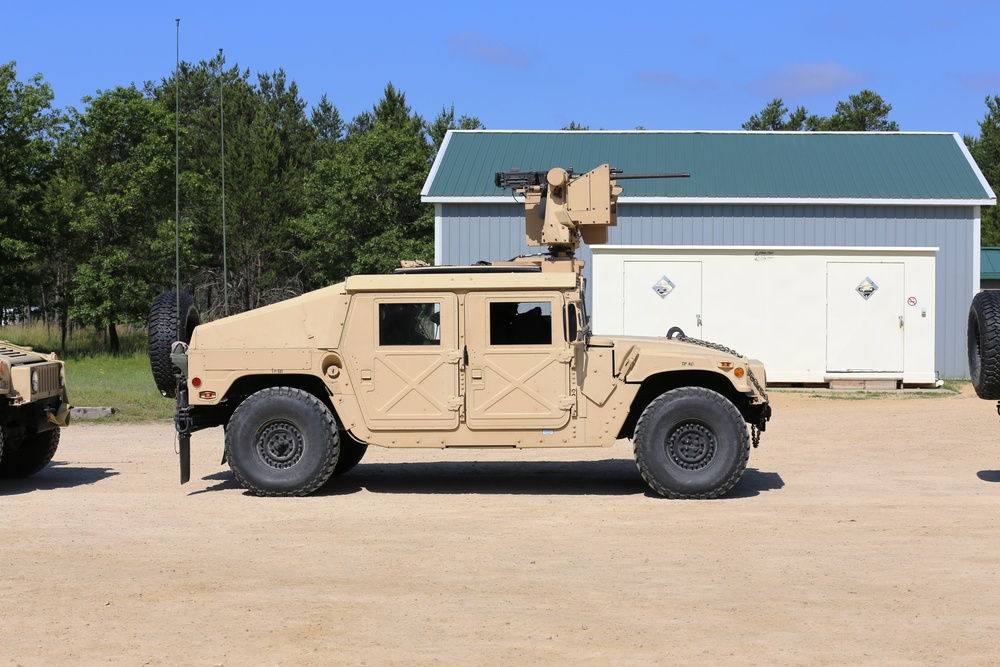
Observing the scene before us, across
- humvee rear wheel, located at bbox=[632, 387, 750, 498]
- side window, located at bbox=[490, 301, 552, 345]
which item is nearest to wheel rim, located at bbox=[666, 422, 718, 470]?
humvee rear wheel, located at bbox=[632, 387, 750, 498]

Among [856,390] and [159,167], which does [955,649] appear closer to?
[856,390]

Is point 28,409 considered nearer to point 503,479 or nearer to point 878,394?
point 503,479

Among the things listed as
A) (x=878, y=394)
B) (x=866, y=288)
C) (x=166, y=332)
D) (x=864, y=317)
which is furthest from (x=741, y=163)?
(x=166, y=332)

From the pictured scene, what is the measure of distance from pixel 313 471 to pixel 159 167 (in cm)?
2672

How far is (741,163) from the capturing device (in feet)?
86.5

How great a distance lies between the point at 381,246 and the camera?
40.6 metres

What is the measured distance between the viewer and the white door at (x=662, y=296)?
2320cm

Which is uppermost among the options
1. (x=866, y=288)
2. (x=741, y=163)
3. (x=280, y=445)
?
(x=741, y=163)

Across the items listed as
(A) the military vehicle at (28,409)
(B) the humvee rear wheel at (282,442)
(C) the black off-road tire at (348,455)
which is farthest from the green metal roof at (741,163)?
(B) the humvee rear wheel at (282,442)

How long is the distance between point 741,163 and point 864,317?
489 centimetres

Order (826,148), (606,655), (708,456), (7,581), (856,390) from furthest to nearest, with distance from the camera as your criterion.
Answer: (826,148), (856,390), (708,456), (7,581), (606,655)

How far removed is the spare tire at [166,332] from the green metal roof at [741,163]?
44.4ft

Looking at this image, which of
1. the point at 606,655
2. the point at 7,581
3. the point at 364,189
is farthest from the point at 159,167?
the point at 606,655

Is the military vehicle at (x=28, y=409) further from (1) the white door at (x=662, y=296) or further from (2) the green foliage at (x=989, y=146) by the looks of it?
(2) the green foliage at (x=989, y=146)
